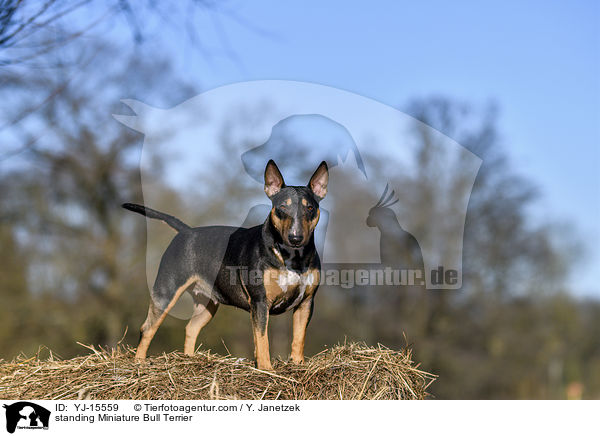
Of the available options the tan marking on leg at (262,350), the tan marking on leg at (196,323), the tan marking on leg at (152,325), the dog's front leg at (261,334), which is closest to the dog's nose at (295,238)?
the dog's front leg at (261,334)

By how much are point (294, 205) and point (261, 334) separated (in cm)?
103

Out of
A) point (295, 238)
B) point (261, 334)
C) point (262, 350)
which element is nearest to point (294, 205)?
point (295, 238)

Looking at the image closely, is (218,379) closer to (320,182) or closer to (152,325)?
(152,325)

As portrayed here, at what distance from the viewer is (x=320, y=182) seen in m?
4.46

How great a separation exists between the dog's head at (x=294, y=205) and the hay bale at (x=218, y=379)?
103cm

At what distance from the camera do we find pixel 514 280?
17.4m

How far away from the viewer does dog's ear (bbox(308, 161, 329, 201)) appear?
174 inches

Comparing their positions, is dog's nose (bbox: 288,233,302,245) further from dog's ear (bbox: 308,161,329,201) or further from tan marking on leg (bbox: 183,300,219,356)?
tan marking on leg (bbox: 183,300,219,356)

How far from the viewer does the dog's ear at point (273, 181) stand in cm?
435
